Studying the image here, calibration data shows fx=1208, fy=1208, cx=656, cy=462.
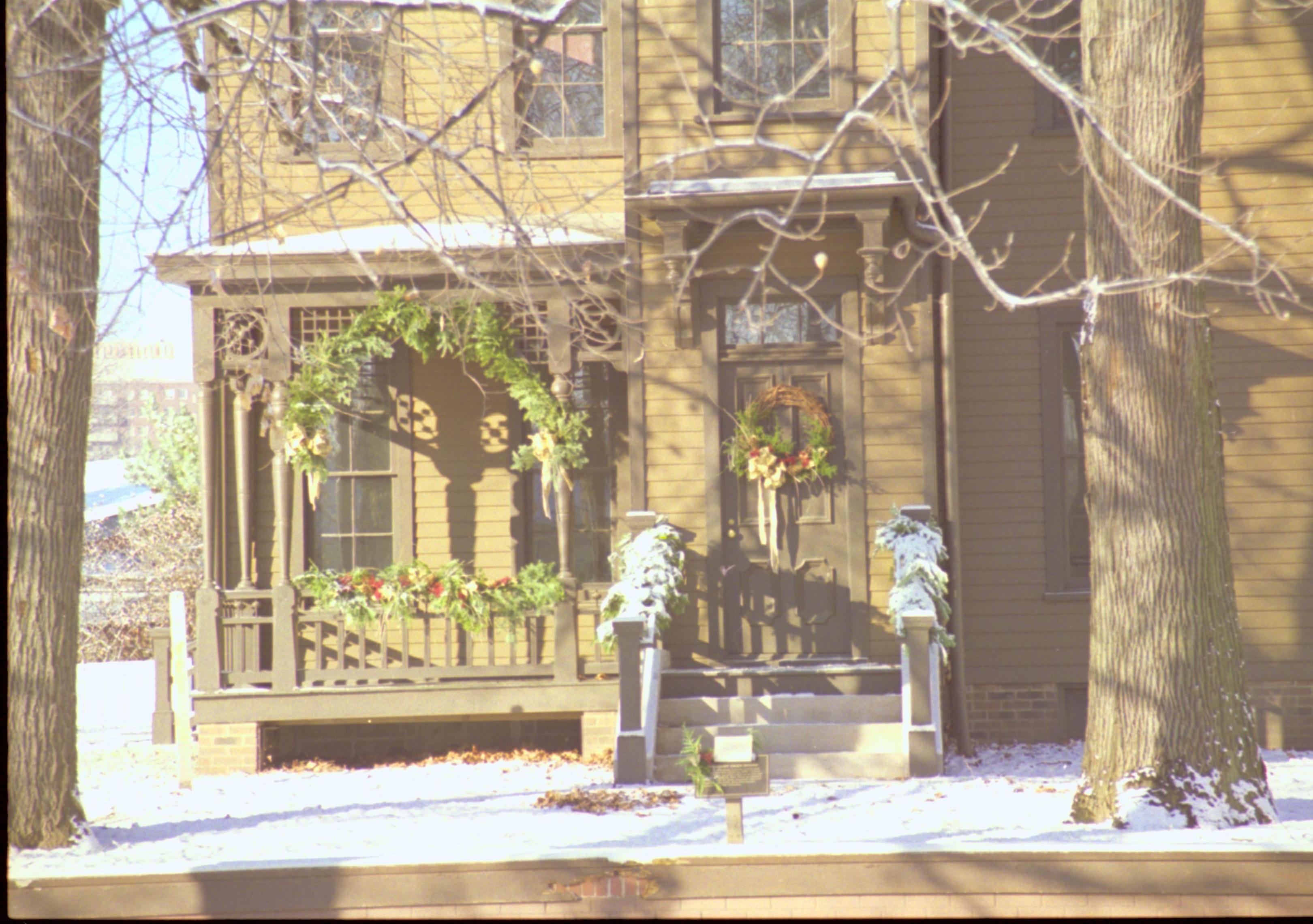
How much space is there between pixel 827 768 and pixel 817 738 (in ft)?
0.88

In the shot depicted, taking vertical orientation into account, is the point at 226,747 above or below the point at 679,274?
below

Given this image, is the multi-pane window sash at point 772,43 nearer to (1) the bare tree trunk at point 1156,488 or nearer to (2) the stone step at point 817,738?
(1) the bare tree trunk at point 1156,488

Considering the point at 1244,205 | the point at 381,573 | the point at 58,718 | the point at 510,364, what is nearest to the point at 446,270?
the point at 510,364

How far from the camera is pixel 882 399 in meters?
8.98

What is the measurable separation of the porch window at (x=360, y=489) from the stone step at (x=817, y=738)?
3522 mm

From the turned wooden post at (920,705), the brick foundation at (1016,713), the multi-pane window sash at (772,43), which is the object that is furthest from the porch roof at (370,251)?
the brick foundation at (1016,713)

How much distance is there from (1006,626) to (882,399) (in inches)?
85.6

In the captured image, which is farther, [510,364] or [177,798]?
[510,364]

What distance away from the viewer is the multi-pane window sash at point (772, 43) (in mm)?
9281

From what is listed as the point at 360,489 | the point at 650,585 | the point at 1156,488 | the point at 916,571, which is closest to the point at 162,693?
the point at 360,489

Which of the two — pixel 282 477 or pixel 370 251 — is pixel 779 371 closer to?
pixel 370 251

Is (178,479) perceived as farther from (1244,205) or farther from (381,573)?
(1244,205)

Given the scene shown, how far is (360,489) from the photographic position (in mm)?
10383

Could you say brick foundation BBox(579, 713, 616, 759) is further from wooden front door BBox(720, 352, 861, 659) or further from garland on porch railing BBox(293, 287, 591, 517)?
garland on porch railing BBox(293, 287, 591, 517)
